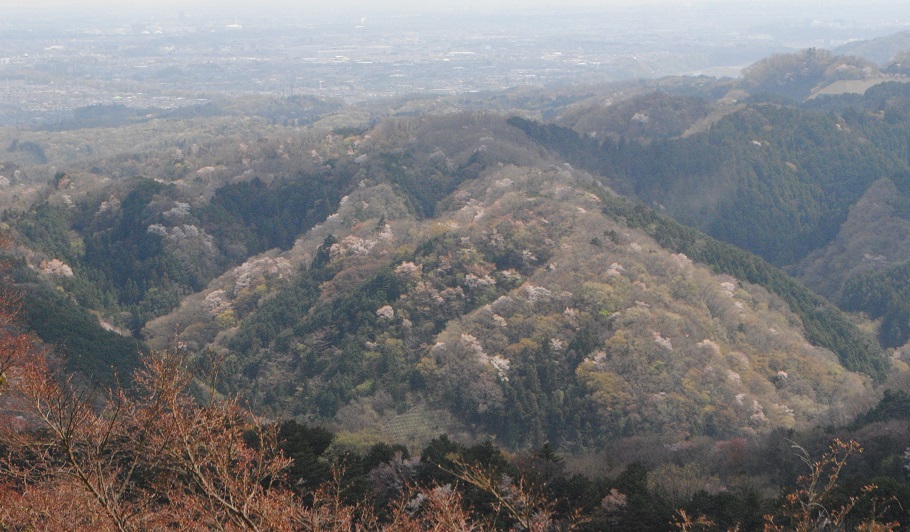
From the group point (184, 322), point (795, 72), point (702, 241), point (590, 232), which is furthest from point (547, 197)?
point (795, 72)

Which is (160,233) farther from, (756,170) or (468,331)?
(756,170)

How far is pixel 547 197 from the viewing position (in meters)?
85.8

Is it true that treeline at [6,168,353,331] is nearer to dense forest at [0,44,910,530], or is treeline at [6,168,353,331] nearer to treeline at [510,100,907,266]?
dense forest at [0,44,910,530]

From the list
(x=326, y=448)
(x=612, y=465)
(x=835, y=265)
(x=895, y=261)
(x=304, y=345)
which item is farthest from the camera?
(x=835, y=265)

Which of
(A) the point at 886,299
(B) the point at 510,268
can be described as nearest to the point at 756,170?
(A) the point at 886,299

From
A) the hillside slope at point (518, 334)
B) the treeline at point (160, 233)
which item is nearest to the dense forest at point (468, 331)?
the hillside slope at point (518, 334)

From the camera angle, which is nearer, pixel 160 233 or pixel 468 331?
pixel 468 331

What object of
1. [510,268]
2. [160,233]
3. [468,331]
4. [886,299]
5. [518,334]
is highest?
[510,268]

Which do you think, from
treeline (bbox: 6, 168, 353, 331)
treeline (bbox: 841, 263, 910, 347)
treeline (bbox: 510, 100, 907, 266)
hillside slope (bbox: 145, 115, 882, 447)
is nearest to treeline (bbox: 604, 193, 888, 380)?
hillside slope (bbox: 145, 115, 882, 447)

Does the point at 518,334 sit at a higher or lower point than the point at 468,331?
higher

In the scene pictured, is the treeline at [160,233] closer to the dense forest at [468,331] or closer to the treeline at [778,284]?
the dense forest at [468,331]

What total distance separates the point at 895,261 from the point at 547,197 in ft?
138

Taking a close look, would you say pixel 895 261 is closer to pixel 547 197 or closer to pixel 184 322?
pixel 547 197

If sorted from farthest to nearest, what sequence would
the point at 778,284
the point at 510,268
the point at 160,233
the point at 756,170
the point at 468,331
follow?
the point at 756,170 → the point at 160,233 → the point at 778,284 → the point at 510,268 → the point at 468,331
